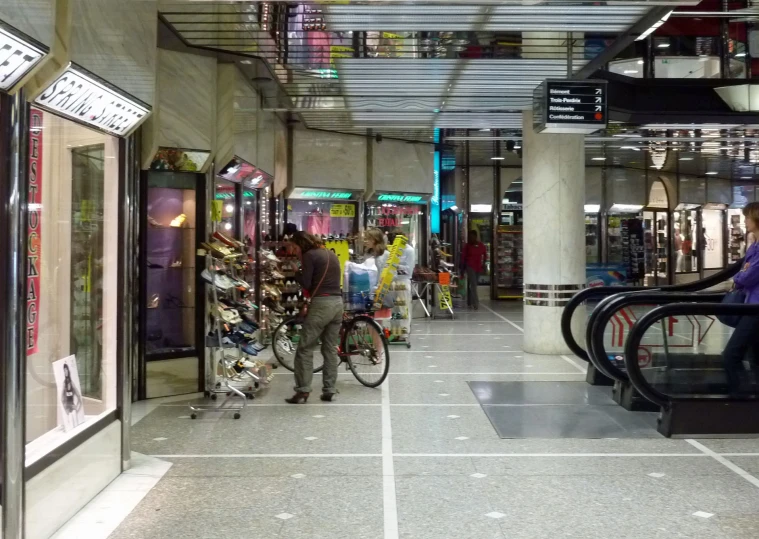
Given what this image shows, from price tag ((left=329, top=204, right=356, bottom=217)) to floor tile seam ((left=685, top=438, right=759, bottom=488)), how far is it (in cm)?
989

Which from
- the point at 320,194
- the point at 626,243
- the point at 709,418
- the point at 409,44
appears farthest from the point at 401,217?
the point at 709,418

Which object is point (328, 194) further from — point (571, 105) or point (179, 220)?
point (179, 220)

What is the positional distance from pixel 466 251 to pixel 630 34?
10578 millimetres

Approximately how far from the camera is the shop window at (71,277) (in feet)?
14.6

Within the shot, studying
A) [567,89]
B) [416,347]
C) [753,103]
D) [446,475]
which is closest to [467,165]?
[753,103]

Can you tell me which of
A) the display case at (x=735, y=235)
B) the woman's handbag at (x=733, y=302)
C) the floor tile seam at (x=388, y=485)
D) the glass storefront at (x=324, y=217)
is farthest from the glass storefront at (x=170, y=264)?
the display case at (x=735, y=235)

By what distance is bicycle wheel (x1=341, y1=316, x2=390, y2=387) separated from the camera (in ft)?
27.5

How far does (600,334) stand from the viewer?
7066 millimetres

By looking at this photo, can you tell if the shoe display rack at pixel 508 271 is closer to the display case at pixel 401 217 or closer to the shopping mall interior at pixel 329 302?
the display case at pixel 401 217

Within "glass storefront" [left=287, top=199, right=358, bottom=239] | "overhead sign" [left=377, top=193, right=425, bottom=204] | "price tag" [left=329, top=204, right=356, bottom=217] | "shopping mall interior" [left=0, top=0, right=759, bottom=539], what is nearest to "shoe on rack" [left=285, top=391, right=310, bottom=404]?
"shopping mall interior" [left=0, top=0, right=759, bottom=539]

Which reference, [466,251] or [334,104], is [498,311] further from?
[334,104]

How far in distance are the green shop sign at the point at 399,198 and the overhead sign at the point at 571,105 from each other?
7301 mm

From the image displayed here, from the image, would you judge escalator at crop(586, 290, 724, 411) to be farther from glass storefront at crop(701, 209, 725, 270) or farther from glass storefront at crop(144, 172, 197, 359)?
glass storefront at crop(701, 209, 725, 270)

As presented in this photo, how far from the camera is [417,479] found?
5.08m
